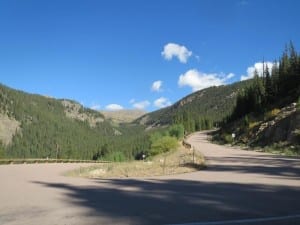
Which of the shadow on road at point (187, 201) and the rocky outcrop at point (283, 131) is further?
the rocky outcrop at point (283, 131)

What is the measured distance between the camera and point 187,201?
13602mm

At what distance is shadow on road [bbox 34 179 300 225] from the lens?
36.5ft

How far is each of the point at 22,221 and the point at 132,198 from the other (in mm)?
4068

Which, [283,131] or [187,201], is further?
[283,131]

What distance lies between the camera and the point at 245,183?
17.6 meters

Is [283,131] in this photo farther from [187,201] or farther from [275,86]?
[275,86]

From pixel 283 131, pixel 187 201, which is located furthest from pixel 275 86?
pixel 187 201

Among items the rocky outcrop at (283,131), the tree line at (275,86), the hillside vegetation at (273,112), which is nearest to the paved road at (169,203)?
the hillside vegetation at (273,112)

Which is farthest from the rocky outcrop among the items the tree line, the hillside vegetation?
the tree line

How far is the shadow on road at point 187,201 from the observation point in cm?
1112

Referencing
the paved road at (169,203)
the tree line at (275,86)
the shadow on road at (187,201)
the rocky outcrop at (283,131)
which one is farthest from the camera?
the tree line at (275,86)

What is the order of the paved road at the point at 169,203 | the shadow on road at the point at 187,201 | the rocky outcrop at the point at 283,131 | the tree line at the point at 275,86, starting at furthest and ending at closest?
the tree line at the point at 275,86, the rocky outcrop at the point at 283,131, the shadow on road at the point at 187,201, the paved road at the point at 169,203

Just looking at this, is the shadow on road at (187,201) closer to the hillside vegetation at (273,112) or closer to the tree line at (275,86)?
the hillside vegetation at (273,112)

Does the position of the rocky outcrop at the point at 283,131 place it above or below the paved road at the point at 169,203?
above
